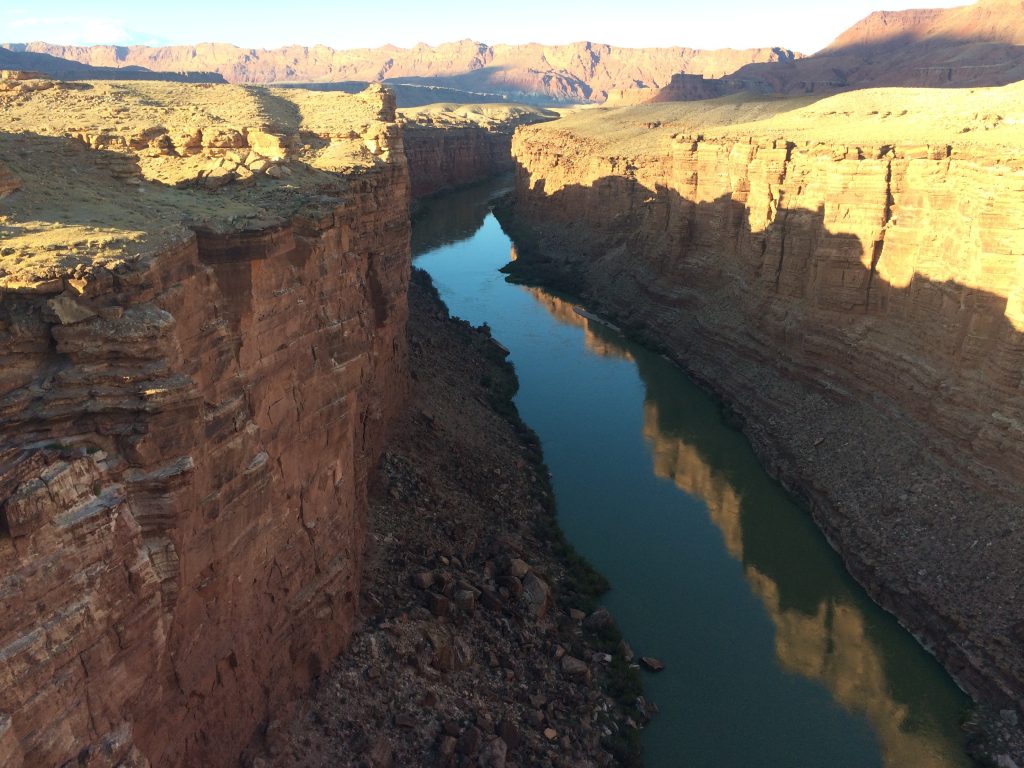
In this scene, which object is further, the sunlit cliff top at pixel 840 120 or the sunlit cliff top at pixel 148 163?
the sunlit cliff top at pixel 840 120

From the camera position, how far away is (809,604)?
20.8 meters

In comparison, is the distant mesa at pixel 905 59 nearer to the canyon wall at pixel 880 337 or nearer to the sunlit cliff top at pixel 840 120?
the sunlit cliff top at pixel 840 120

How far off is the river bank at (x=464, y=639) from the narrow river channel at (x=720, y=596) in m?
1.45

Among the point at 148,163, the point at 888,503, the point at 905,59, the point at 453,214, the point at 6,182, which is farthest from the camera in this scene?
the point at 905,59

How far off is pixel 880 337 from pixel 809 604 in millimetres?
10620

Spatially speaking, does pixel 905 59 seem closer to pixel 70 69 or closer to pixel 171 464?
pixel 70 69

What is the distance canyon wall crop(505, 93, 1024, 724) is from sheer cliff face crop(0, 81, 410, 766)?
14512 mm

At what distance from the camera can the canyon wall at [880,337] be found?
19.8m

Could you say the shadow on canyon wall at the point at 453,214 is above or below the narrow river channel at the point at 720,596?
below

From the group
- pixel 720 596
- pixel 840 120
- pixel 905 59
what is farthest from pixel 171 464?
pixel 905 59

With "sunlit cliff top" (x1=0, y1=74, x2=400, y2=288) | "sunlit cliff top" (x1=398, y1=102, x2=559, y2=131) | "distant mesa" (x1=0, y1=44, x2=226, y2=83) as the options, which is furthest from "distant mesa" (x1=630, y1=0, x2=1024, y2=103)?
"sunlit cliff top" (x1=0, y1=74, x2=400, y2=288)

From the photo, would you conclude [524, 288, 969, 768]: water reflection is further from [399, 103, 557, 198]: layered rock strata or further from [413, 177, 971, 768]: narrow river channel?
[399, 103, 557, 198]: layered rock strata

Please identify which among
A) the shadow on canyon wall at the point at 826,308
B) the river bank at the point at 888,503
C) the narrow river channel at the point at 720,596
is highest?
the shadow on canyon wall at the point at 826,308

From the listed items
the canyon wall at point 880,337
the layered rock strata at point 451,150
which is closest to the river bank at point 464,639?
the canyon wall at point 880,337
